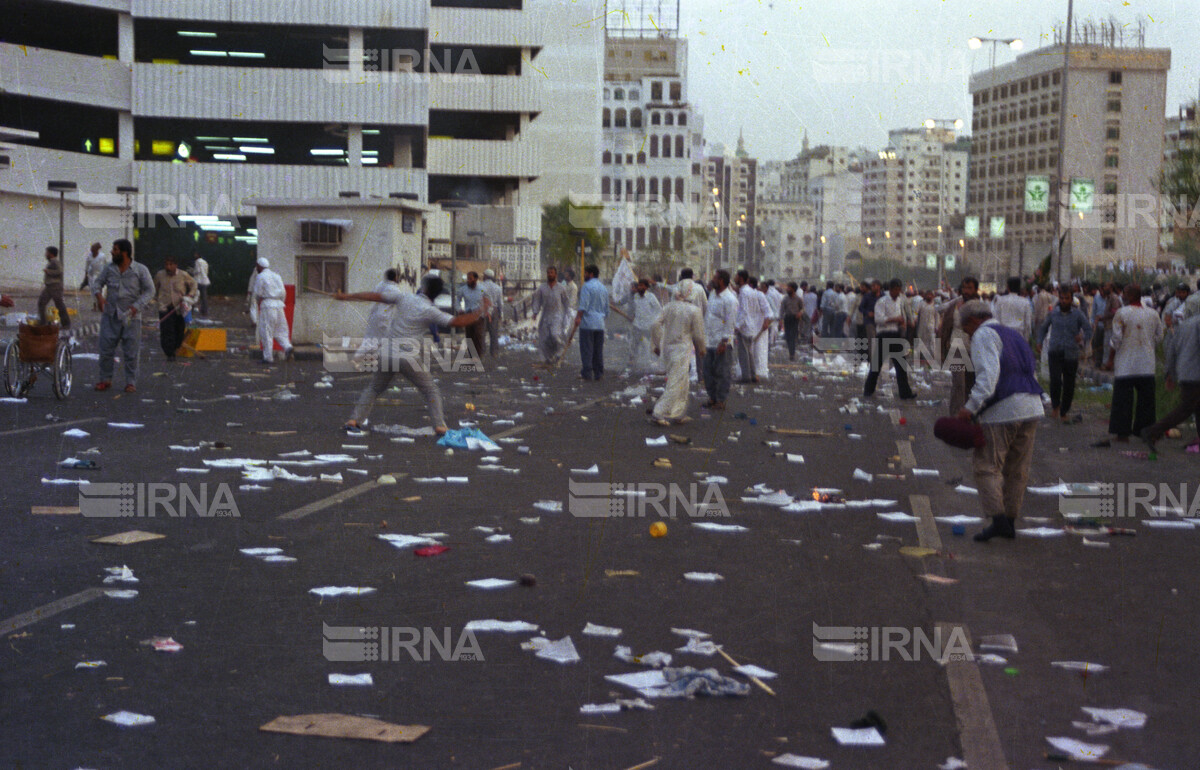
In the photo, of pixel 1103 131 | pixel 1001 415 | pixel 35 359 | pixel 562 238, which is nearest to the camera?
pixel 1001 415

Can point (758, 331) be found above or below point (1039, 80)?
below

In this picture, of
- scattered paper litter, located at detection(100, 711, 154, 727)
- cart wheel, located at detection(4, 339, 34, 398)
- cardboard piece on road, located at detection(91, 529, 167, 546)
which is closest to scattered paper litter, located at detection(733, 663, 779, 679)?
scattered paper litter, located at detection(100, 711, 154, 727)

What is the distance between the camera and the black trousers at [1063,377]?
55.6 feet

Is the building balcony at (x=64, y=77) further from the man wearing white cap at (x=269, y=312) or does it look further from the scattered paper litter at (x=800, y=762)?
the scattered paper litter at (x=800, y=762)

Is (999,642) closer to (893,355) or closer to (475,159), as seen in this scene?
(893,355)

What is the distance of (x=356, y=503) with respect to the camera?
9.37 m

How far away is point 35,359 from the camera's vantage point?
A: 15031 mm

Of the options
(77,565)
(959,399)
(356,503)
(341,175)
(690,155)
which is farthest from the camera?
(690,155)

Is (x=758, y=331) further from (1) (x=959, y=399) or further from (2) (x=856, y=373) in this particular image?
(1) (x=959, y=399)

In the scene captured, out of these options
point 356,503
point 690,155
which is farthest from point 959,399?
point 690,155

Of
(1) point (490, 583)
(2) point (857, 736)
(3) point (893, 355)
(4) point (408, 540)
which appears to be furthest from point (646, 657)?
(3) point (893, 355)

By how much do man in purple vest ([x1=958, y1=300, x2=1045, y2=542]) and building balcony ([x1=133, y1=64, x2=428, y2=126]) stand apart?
47057mm

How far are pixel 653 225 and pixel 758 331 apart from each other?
104m

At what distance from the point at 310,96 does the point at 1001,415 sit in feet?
159
